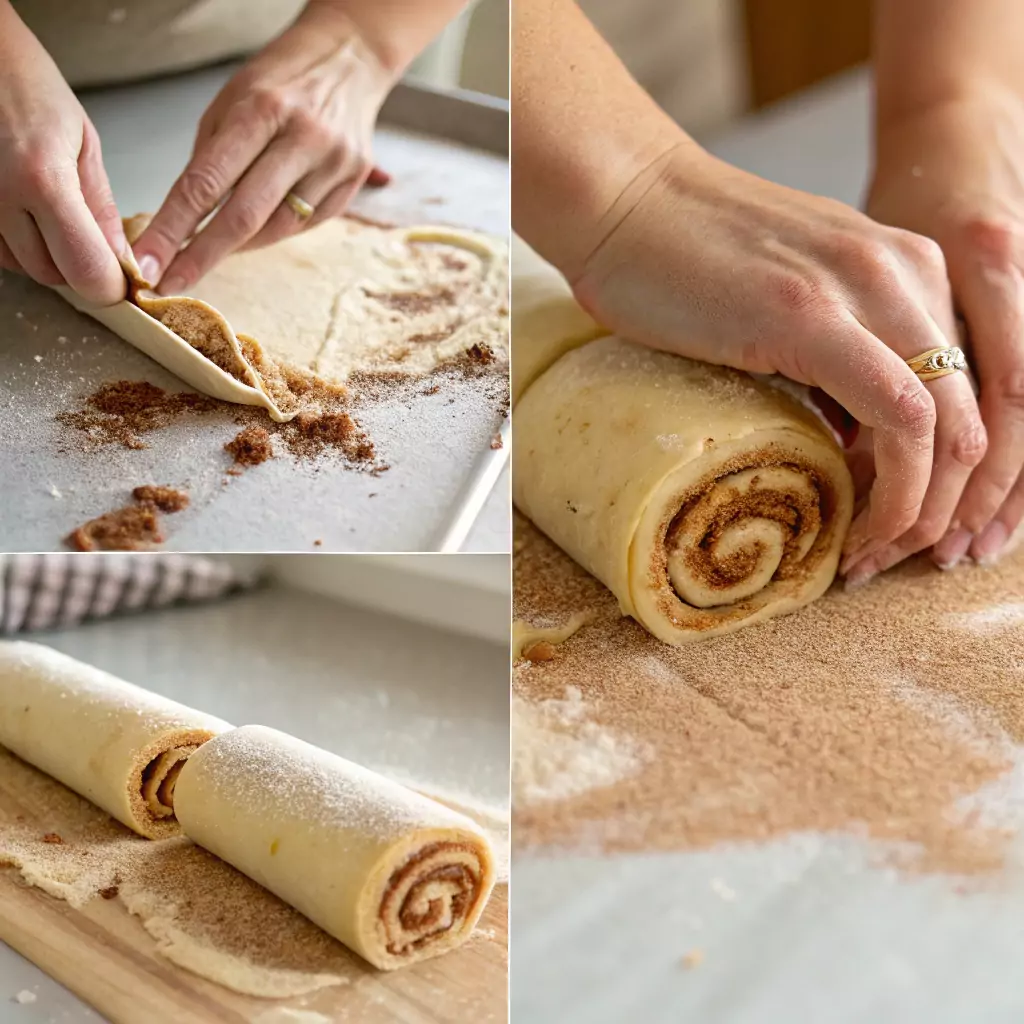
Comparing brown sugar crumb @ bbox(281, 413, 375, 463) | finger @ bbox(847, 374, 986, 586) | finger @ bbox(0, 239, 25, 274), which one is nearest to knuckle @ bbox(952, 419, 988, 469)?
finger @ bbox(847, 374, 986, 586)

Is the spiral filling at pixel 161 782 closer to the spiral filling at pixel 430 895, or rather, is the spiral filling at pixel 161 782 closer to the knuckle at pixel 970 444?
the spiral filling at pixel 430 895

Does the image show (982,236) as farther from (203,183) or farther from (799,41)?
(799,41)

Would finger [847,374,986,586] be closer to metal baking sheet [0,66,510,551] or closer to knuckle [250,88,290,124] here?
metal baking sheet [0,66,510,551]

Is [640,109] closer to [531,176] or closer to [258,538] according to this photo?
[531,176]

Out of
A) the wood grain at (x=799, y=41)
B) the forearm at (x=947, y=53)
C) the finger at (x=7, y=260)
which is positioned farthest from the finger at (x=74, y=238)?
the wood grain at (x=799, y=41)

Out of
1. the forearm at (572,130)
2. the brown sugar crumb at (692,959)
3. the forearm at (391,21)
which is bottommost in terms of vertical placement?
the brown sugar crumb at (692,959)

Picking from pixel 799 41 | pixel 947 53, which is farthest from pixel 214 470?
pixel 799 41

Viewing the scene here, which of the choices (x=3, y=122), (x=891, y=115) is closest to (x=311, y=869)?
(x=3, y=122)
